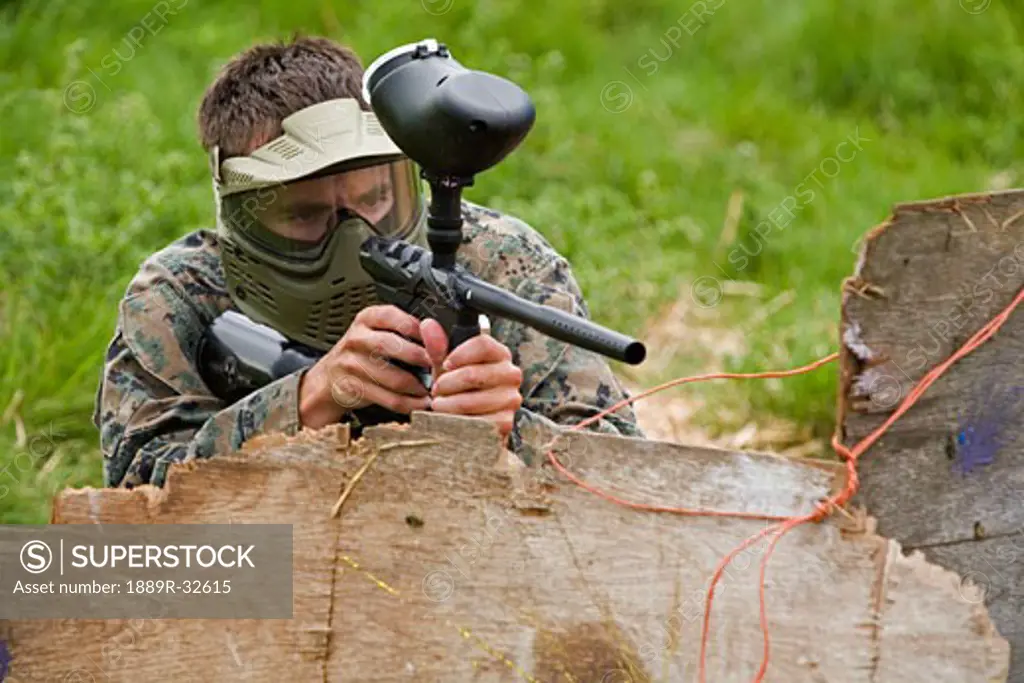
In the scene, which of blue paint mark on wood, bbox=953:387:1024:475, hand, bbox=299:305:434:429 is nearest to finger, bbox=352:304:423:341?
hand, bbox=299:305:434:429

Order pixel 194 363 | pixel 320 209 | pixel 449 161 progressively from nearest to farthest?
1. pixel 449 161
2. pixel 320 209
3. pixel 194 363

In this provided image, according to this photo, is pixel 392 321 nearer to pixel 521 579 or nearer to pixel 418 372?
pixel 418 372

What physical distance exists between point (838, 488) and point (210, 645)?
3.47 ft

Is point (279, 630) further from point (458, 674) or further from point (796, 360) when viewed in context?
point (796, 360)

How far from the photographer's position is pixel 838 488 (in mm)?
2510

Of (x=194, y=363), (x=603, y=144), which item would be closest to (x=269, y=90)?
(x=194, y=363)

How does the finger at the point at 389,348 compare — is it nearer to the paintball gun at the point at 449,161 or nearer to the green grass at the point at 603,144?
the paintball gun at the point at 449,161

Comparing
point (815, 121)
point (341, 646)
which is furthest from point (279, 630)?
point (815, 121)

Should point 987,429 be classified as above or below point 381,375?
below

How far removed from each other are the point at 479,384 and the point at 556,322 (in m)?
0.30

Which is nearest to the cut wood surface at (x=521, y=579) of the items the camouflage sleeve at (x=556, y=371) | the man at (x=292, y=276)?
the man at (x=292, y=276)

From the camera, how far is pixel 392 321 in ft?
9.93

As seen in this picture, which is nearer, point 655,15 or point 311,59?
point 311,59

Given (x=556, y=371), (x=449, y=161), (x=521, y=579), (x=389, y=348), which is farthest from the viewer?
(x=556, y=371)
